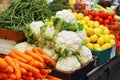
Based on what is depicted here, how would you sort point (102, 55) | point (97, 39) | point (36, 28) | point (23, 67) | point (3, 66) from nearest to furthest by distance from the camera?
point (3, 66) < point (23, 67) < point (36, 28) < point (102, 55) < point (97, 39)

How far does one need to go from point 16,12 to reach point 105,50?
3.48 ft

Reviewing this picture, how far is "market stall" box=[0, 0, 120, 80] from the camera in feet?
5.65

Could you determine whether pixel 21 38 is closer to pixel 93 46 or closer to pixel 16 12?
pixel 16 12

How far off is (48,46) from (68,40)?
21 centimetres

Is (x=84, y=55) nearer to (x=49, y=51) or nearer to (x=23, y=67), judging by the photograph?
(x=49, y=51)

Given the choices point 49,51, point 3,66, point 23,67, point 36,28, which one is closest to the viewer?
point 3,66

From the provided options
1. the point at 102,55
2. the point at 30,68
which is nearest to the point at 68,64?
the point at 30,68

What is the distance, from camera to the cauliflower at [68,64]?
6.56 ft

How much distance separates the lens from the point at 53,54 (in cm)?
210

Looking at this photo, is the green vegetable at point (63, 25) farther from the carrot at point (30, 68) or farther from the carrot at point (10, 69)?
the carrot at point (10, 69)

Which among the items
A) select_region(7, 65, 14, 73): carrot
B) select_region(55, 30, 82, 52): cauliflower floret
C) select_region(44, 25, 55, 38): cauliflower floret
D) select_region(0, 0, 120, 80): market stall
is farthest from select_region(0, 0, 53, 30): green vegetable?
select_region(7, 65, 14, 73): carrot

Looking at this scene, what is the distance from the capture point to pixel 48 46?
2.17 meters

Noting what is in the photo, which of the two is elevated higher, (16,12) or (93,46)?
(16,12)

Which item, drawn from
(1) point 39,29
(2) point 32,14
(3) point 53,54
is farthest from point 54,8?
(3) point 53,54
